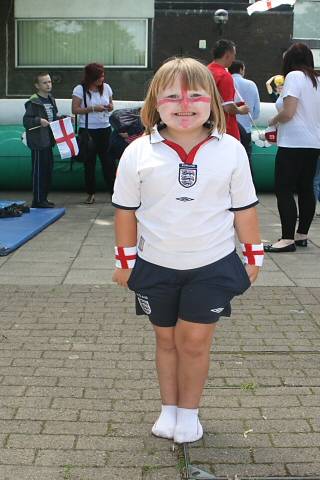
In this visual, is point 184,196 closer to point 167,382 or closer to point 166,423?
point 167,382

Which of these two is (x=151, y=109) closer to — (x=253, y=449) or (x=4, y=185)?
(x=253, y=449)

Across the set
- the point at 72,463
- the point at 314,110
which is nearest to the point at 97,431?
the point at 72,463

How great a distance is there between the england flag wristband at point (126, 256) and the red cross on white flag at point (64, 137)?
21.2 ft

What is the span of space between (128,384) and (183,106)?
1584 millimetres

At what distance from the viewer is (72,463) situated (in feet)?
9.41

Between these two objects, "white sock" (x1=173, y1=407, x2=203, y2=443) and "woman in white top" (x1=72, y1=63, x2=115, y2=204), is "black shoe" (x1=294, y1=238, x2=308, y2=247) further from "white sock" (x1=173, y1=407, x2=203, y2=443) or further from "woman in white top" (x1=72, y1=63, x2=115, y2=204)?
"white sock" (x1=173, y1=407, x2=203, y2=443)

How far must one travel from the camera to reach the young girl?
282cm

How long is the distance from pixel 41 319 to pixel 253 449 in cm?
220

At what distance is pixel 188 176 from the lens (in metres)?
2.80

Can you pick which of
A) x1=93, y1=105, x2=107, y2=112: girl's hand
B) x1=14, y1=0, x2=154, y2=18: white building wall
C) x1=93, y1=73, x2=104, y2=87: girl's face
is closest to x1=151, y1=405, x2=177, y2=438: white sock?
x1=93, y1=105, x2=107, y2=112: girl's hand

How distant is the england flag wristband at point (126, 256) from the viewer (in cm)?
297

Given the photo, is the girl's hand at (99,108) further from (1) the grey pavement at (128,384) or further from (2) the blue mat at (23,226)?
(1) the grey pavement at (128,384)

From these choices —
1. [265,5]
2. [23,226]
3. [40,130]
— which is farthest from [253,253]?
[265,5]

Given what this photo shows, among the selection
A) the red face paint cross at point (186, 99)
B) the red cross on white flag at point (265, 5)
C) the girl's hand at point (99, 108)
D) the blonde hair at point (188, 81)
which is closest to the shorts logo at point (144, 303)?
the blonde hair at point (188, 81)
